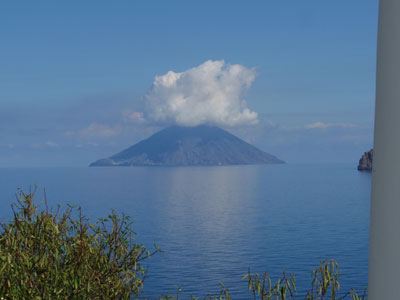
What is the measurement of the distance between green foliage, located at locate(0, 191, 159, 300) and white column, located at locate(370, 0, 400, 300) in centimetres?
520

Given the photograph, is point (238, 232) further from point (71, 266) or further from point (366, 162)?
point (366, 162)

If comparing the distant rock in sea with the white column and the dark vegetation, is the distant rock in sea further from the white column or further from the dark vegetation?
the white column

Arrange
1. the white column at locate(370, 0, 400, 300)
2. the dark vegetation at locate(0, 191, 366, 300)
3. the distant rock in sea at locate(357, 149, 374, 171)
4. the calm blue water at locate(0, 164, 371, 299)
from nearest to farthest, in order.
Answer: the white column at locate(370, 0, 400, 300) → the dark vegetation at locate(0, 191, 366, 300) → the calm blue water at locate(0, 164, 371, 299) → the distant rock in sea at locate(357, 149, 374, 171)

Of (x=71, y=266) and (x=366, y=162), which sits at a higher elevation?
(x=366, y=162)

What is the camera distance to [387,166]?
2.33 meters

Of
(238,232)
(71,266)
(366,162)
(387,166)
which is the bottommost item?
(238,232)

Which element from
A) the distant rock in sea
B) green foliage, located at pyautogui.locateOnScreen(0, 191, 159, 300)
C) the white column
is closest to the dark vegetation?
green foliage, located at pyautogui.locateOnScreen(0, 191, 159, 300)

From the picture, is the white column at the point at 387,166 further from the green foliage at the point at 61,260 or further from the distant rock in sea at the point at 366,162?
the distant rock in sea at the point at 366,162

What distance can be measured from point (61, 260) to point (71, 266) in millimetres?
523

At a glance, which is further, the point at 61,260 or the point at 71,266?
the point at 61,260

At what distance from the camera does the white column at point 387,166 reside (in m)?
2.28

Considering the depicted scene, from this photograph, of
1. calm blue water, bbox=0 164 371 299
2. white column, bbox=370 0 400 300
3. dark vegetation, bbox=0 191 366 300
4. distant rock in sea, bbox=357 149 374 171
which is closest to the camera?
white column, bbox=370 0 400 300

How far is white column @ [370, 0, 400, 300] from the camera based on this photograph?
89.7 inches

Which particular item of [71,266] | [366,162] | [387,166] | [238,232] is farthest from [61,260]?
[366,162]
